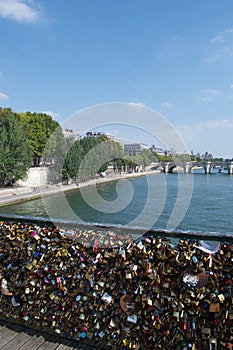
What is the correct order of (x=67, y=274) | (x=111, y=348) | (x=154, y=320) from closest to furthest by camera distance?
(x=154, y=320) < (x=111, y=348) < (x=67, y=274)

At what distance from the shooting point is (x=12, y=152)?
30828 mm

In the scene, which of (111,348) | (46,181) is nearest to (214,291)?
(111,348)

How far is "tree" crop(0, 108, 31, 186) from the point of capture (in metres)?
30.0

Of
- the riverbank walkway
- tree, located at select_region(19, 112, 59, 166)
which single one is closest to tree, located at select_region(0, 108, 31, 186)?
the riverbank walkway

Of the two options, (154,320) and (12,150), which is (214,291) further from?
(12,150)

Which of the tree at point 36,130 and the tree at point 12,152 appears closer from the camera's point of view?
the tree at point 12,152

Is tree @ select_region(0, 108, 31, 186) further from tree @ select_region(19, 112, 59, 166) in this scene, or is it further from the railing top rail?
the railing top rail

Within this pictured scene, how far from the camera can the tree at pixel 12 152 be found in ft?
98.4

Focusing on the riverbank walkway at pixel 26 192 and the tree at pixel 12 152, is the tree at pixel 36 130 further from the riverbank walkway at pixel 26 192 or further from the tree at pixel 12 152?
the riverbank walkway at pixel 26 192

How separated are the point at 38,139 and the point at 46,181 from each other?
6.11 metres

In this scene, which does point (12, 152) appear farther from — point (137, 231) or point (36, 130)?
point (137, 231)

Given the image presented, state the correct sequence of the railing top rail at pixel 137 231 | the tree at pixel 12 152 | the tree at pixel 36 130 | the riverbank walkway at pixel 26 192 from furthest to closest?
the tree at pixel 36 130 < the tree at pixel 12 152 < the riverbank walkway at pixel 26 192 < the railing top rail at pixel 137 231

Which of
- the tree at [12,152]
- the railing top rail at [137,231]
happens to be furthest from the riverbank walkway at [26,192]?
the railing top rail at [137,231]

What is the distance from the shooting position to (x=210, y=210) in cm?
2325
